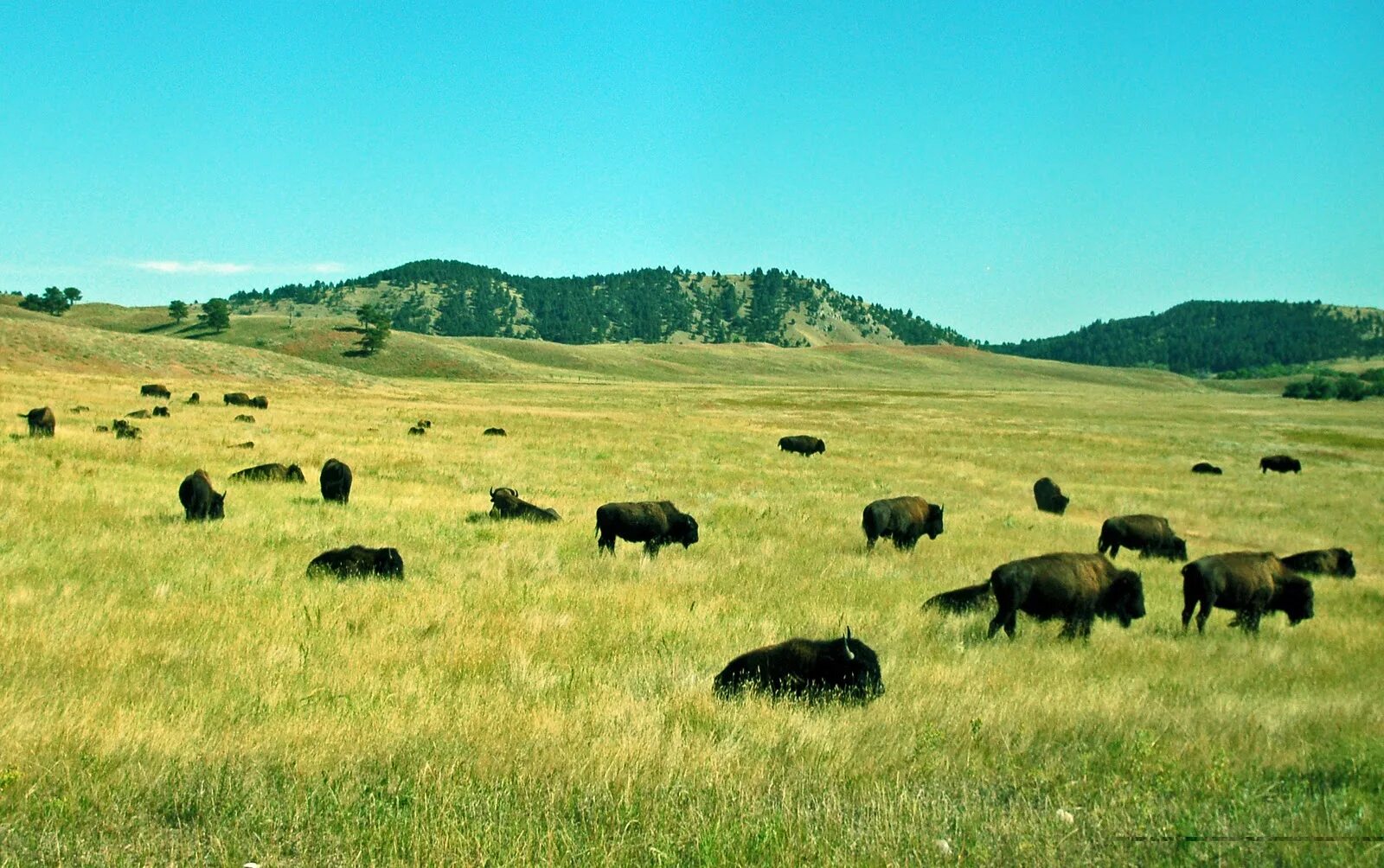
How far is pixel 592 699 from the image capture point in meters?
7.36

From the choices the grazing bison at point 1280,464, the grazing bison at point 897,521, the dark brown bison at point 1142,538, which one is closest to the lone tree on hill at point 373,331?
the grazing bison at point 1280,464

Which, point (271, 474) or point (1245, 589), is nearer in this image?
point (1245, 589)

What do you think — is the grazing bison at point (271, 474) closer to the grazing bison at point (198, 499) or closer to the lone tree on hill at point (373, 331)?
the grazing bison at point (198, 499)

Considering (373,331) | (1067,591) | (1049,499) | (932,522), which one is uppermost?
(373,331)

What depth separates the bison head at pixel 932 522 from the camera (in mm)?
18734

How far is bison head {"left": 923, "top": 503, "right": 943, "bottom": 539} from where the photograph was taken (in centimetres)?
1873

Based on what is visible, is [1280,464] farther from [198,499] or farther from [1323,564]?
[198,499]

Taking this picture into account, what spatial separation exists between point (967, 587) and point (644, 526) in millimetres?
5393

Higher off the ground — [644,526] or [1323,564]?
[644,526]

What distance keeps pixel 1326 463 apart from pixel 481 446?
4161cm

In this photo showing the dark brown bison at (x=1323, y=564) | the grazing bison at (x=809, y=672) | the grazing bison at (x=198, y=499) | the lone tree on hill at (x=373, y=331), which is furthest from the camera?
the lone tree on hill at (x=373, y=331)

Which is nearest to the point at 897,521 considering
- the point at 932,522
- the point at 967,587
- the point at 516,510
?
the point at 932,522

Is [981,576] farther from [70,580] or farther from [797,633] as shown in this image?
[70,580]

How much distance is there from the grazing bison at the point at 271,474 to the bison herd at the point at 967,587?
0.39 metres
